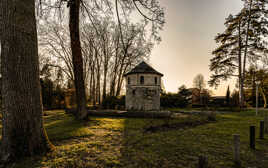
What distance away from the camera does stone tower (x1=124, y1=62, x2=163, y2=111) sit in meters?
19.5

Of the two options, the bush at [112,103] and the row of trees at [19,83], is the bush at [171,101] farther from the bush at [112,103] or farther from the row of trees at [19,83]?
the row of trees at [19,83]

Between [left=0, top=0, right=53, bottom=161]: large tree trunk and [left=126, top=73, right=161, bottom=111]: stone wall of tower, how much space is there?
16.5 m

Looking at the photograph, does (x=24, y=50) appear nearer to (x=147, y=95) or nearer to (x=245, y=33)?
(x=147, y=95)

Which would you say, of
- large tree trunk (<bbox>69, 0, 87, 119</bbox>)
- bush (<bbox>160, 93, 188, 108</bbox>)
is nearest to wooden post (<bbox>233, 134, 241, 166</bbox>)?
large tree trunk (<bbox>69, 0, 87, 119</bbox>)

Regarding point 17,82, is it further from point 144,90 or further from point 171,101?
point 171,101

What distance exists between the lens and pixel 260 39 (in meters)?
→ 17.8

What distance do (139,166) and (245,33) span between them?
24.8 meters

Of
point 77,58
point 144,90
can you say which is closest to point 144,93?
point 144,90

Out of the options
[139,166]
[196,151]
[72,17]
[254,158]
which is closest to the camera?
[139,166]

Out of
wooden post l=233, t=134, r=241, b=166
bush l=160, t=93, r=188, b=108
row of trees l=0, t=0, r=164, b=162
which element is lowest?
bush l=160, t=93, r=188, b=108

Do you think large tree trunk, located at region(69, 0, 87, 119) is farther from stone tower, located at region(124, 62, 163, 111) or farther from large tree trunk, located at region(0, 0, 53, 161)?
stone tower, located at region(124, 62, 163, 111)

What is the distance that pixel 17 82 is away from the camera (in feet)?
11.0

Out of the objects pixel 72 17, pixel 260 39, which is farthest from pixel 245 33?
pixel 72 17

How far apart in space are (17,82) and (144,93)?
17.0 metres
